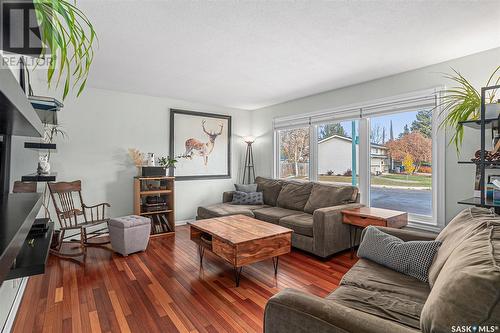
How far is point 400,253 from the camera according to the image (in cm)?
179

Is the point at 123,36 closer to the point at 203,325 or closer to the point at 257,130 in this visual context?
the point at 203,325

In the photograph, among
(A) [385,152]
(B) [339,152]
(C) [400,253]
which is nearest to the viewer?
(C) [400,253]

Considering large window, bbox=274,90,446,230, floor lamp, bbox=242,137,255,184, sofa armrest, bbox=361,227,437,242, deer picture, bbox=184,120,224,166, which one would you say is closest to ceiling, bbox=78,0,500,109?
large window, bbox=274,90,446,230

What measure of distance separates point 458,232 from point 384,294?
61cm

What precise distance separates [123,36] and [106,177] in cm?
254

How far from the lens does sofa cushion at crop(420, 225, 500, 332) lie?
0.81 metres

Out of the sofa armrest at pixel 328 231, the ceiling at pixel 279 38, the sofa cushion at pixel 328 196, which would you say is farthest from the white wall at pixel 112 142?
the sofa armrest at pixel 328 231

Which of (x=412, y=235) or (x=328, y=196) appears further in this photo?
(x=328, y=196)

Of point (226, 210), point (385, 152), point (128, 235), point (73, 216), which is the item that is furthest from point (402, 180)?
point (73, 216)

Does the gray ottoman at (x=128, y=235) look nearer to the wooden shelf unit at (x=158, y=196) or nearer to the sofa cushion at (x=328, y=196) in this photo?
the wooden shelf unit at (x=158, y=196)

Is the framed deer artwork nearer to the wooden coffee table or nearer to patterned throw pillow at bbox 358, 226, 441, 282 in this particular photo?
the wooden coffee table

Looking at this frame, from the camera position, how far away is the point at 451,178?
297cm

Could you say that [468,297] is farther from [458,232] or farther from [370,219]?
[370,219]

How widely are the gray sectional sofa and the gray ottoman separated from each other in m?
1.05
